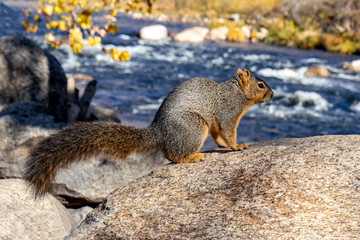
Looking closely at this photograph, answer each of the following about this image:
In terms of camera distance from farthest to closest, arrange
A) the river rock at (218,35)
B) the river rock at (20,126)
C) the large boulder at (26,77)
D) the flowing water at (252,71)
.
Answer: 1. the river rock at (218,35)
2. the flowing water at (252,71)
3. the large boulder at (26,77)
4. the river rock at (20,126)

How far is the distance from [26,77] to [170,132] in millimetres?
3839

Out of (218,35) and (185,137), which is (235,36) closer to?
(218,35)

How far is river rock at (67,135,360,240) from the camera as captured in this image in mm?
2166

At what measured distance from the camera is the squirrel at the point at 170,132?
9.14ft

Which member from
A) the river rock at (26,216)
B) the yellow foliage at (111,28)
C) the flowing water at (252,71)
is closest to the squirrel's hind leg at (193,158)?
the river rock at (26,216)

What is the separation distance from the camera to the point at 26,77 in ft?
Result: 20.2

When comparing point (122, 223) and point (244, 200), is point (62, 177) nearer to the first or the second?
point (122, 223)

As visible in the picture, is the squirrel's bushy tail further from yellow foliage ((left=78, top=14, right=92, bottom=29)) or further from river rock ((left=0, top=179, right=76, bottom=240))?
yellow foliage ((left=78, top=14, right=92, bottom=29))

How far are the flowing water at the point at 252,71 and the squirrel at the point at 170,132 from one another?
1.59m

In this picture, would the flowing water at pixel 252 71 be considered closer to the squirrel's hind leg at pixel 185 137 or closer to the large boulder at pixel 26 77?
the squirrel's hind leg at pixel 185 137

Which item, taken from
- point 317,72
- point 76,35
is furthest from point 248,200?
point 317,72

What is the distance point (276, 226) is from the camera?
2148 millimetres

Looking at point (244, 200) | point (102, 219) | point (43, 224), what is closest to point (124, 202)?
point (102, 219)

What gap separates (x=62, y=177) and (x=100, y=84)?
733 cm
